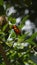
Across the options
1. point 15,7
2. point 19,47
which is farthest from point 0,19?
point 15,7

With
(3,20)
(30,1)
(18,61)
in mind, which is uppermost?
(30,1)

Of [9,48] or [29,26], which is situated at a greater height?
[29,26]

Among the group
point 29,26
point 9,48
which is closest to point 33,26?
point 29,26

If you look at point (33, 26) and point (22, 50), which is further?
point (33, 26)

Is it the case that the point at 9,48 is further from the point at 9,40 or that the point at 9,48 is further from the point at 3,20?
the point at 3,20

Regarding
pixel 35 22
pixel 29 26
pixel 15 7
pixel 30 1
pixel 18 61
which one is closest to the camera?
pixel 18 61

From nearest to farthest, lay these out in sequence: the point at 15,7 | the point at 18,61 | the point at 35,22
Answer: the point at 18,61, the point at 15,7, the point at 35,22

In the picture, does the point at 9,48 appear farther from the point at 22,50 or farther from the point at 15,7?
the point at 15,7

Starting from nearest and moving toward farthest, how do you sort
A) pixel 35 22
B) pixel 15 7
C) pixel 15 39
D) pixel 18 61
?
pixel 15 39 → pixel 18 61 → pixel 15 7 → pixel 35 22

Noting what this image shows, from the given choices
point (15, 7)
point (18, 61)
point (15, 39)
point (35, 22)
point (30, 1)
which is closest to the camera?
point (15, 39)
